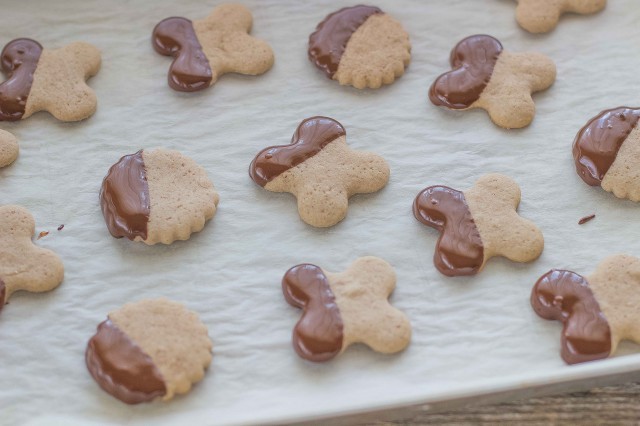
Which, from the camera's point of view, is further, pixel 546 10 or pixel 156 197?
pixel 546 10

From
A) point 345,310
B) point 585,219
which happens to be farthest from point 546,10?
point 345,310

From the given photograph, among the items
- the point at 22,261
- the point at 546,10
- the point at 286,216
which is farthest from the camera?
the point at 546,10

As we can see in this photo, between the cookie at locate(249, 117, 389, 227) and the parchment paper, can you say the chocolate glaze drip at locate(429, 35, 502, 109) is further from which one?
the cookie at locate(249, 117, 389, 227)

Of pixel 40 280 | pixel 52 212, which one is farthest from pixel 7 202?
pixel 40 280

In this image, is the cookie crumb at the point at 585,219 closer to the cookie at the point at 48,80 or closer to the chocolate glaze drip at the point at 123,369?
the chocolate glaze drip at the point at 123,369

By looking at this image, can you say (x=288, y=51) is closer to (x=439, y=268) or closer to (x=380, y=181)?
(x=380, y=181)

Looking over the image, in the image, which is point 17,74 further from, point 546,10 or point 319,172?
point 546,10

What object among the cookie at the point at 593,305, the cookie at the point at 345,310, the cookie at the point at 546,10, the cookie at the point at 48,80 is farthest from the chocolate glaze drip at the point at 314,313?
the cookie at the point at 546,10
